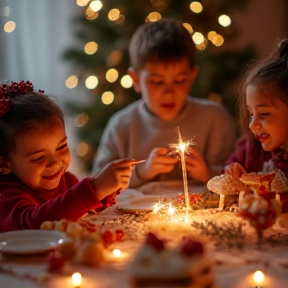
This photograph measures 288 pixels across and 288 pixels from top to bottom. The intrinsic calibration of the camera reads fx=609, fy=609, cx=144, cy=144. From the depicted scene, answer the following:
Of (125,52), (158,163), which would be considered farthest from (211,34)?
(158,163)

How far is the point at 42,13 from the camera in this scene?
4.24 meters

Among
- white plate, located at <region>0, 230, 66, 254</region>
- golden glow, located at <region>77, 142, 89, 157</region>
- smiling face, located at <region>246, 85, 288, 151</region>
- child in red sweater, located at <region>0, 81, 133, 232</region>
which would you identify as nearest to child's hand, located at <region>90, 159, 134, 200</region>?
child in red sweater, located at <region>0, 81, 133, 232</region>

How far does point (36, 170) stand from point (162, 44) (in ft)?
3.11

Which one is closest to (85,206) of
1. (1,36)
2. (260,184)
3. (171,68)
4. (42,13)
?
(260,184)

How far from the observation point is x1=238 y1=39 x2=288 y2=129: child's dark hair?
1.77 metres

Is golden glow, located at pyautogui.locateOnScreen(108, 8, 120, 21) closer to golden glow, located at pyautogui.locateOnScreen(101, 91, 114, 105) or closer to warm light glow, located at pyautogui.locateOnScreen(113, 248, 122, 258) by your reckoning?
golden glow, located at pyautogui.locateOnScreen(101, 91, 114, 105)

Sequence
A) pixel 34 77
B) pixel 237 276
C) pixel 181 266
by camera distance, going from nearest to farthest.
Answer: pixel 181 266
pixel 237 276
pixel 34 77

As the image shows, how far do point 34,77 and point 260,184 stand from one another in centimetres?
272

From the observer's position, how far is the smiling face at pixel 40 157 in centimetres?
170

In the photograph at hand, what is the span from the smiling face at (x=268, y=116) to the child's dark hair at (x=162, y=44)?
68 centimetres

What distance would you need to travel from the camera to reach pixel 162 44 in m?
2.44

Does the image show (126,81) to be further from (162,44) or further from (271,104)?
(271,104)

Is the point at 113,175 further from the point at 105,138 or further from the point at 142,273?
the point at 105,138

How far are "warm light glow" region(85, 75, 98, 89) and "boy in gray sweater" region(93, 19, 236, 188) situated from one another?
78cm
